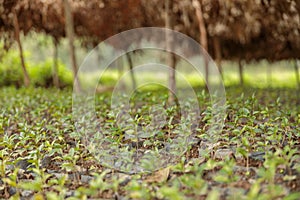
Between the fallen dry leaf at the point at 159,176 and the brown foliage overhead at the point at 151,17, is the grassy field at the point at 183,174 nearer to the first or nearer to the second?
the fallen dry leaf at the point at 159,176

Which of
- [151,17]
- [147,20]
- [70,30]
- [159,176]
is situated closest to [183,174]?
[159,176]

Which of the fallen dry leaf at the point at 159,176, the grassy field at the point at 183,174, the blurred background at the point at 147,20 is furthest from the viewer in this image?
the blurred background at the point at 147,20

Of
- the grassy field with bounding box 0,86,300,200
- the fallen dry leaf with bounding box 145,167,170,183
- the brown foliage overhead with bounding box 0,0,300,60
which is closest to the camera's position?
the grassy field with bounding box 0,86,300,200

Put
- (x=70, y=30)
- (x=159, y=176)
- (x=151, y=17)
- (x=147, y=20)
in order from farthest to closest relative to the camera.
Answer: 1. (x=147, y=20)
2. (x=151, y=17)
3. (x=70, y=30)
4. (x=159, y=176)

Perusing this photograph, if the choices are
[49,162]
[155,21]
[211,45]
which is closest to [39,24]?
[155,21]

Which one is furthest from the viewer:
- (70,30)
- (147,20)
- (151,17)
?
(147,20)

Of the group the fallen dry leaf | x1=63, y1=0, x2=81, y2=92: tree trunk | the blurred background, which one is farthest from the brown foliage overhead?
the fallen dry leaf

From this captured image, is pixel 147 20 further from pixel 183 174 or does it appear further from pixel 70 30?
pixel 183 174

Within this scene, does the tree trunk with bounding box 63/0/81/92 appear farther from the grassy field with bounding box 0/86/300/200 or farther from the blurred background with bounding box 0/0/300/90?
the grassy field with bounding box 0/86/300/200

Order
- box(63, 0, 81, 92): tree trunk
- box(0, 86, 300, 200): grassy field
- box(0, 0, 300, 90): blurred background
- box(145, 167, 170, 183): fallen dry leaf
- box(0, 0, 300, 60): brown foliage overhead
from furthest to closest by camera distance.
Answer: box(0, 0, 300, 60): brown foliage overhead, box(0, 0, 300, 90): blurred background, box(63, 0, 81, 92): tree trunk, box(145, 167, 170, 183): fallen dry leaf, box(0, 86, 300, 200): grassy field

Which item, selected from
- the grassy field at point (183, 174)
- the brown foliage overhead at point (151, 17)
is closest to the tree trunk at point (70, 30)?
the brown foliage overhead at point (151, 17)

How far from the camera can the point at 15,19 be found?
8711 mm

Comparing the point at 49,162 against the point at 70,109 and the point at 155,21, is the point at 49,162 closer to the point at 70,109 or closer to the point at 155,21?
the point at 70,109

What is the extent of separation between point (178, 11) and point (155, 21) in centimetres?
69
